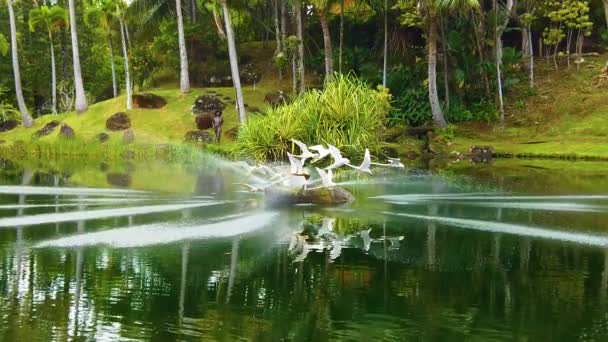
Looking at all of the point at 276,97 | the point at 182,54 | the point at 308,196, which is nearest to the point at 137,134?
the point at 182,54

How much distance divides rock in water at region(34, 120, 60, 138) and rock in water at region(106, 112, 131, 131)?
4.54 m

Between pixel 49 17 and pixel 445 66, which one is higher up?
pixel 49 17

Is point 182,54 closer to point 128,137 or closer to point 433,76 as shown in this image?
point 128,137

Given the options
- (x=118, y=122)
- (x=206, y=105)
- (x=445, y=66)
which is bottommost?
(x=118, y=122)

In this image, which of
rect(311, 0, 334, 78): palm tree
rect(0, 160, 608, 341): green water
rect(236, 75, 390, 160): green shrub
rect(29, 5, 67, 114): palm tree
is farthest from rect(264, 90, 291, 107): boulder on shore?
rect(0, 160, 608, 341): green water

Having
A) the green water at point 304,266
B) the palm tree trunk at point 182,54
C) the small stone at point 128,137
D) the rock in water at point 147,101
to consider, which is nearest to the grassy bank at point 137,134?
the small stone at point 128,137

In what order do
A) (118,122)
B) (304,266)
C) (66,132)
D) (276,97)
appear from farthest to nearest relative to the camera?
1. (276,97)
2. (66,132)
3. (118,122)
4. (304,266)

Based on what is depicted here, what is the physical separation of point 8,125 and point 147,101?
36.9 feet

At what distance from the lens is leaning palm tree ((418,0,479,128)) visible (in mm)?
34156

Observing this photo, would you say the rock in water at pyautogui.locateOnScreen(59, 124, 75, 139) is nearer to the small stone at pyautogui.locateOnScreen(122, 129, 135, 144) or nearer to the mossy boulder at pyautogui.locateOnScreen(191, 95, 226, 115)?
the small stone at pyautogui.locateOnScreen(122, 129, 135, 144)

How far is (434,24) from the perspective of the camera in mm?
36406

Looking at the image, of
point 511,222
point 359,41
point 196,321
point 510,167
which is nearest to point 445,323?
point 196,321

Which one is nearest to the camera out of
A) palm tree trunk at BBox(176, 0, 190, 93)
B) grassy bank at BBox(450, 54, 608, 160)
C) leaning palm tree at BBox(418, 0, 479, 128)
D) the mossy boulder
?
leaning palm tree at BBox(418, 0, 479, 128)

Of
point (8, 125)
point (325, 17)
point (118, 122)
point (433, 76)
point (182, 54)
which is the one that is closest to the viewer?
point (325, 17)
